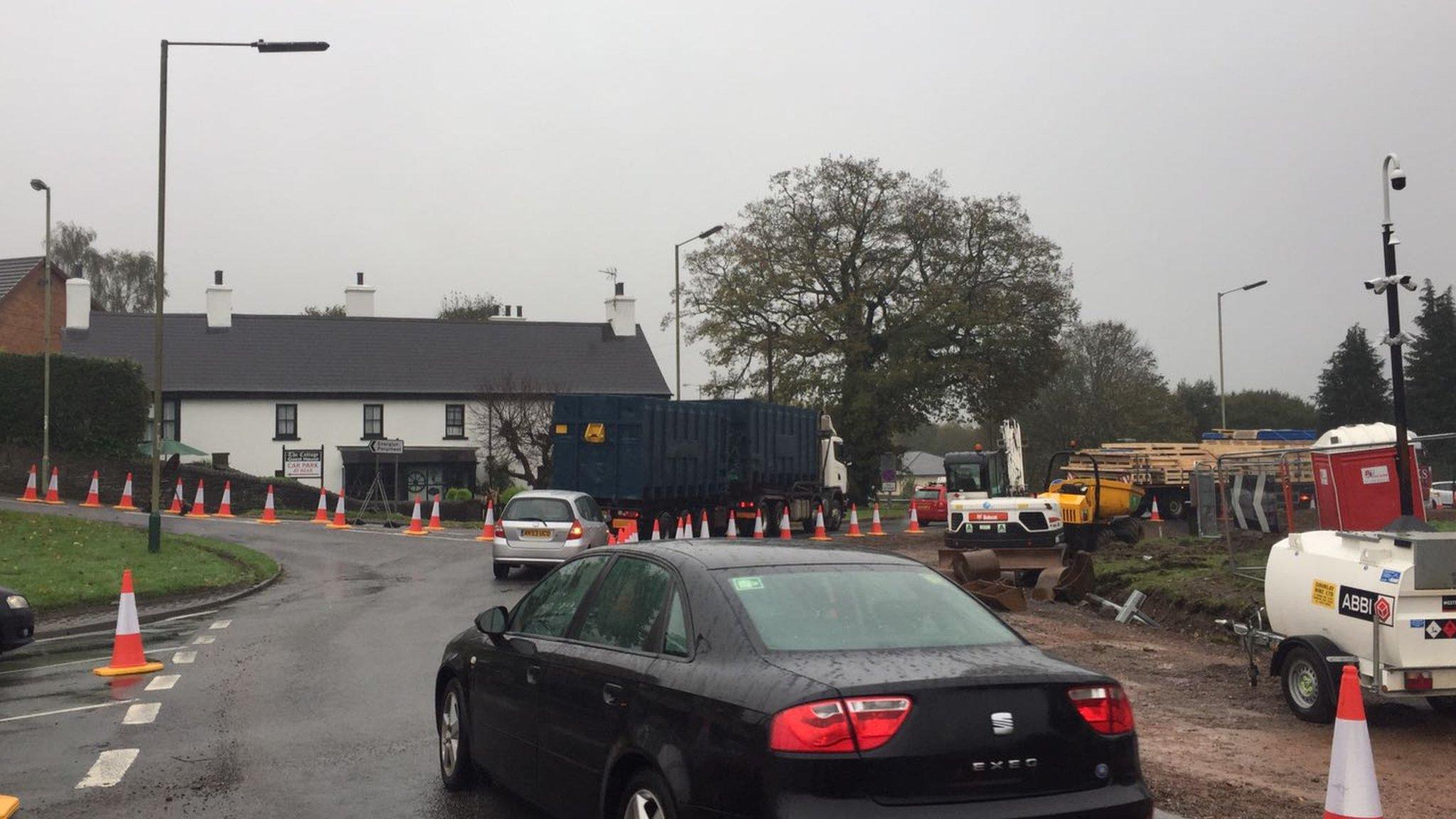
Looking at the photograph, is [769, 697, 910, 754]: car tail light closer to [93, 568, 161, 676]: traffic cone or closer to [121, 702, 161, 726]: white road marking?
[121, 702, 161, 726]: white road marking

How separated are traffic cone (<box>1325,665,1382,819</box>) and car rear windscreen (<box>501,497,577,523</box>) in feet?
54.7

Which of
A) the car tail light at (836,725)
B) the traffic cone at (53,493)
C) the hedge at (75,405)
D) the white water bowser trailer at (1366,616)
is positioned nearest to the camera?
the car tail light at (836,725)

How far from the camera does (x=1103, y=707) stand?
475 centimetres

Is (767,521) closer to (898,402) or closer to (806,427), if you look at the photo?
(806,427)

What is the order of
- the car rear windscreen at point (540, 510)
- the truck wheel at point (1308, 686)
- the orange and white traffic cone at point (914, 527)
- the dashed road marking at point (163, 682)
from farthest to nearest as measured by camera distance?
the orange and white traffic cone at point (914, 527)
the car rear windscreen at point (540, 510)
the dashed road marking at point (163, 682)
the truck wheel at point (1308, 686)

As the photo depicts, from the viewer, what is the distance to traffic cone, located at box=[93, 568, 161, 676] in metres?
11.8

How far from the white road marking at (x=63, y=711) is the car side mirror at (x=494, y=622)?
481 centimetres

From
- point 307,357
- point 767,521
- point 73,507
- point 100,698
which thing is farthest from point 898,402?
point 100,698

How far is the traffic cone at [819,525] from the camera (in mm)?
35844

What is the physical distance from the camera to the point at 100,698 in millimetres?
10422

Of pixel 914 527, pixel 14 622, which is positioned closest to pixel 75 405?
pixel 914 527

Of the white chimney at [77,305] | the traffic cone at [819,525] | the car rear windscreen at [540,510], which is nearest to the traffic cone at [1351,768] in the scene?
the car rear windscreen at [540,510]

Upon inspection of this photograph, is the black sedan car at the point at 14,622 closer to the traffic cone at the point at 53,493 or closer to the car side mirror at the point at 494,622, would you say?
the car side mirror at the point at 494,622

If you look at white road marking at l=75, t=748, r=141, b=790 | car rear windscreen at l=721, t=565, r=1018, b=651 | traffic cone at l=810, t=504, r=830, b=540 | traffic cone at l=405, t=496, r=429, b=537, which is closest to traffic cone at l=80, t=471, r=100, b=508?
traffic cone at l=405, t=496, r=429, b=537
